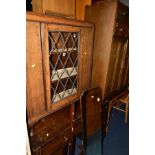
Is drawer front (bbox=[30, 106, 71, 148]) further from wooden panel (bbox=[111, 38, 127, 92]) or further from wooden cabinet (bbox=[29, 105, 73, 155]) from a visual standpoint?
wooden panel (bbox=[111, 38, 127, 92])

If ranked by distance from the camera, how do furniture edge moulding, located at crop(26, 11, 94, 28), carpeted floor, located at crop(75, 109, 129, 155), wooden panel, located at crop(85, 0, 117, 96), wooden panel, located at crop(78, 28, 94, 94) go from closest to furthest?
furniture edge moulding, located at crop(26, 11, 94, 28), wooden panel, located at crop(78, 28, 94, 94), wooden panel, located at crop(85, 0, 117, 96), carpeted floor, located at crop(75, 109, 129, 155)

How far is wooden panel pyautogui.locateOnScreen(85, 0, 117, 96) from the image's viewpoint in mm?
1540

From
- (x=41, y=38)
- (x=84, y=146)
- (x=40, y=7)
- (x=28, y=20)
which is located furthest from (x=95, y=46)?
(x=84, y=146)

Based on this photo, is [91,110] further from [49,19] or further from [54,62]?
[49,19]

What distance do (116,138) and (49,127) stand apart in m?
1.38

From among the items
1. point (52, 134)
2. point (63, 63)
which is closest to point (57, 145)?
point (52, 134)

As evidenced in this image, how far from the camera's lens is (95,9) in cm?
161

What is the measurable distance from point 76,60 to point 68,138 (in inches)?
32.7

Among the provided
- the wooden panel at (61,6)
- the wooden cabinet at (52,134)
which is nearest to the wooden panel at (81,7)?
the wooden panel at (61,6)

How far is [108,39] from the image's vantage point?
1604 mm

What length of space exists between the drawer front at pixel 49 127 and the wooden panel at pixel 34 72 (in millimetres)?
207

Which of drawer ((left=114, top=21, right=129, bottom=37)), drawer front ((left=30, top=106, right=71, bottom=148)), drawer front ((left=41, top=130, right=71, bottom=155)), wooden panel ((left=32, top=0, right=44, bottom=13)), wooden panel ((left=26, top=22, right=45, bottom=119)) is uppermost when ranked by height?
wooden panel ((left=32, top=0, right=44, bottom=13))

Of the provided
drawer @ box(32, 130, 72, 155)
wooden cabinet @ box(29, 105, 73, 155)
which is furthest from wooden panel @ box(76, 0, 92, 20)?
drawer @ box(32, 130, 72, 155)

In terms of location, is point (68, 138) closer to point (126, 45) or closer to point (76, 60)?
point (76, 60)
